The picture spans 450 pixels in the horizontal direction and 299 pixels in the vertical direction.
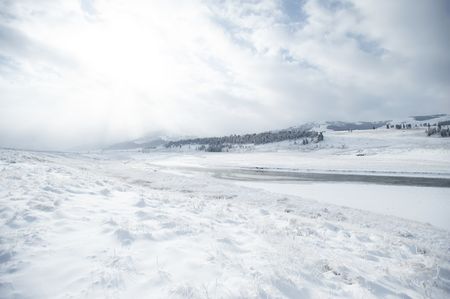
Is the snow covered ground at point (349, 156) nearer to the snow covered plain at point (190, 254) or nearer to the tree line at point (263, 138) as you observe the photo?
the tree line at point (263, 138)

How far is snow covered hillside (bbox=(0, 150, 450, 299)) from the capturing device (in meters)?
5.00

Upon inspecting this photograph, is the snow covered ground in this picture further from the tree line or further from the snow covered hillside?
the snow covered hillside

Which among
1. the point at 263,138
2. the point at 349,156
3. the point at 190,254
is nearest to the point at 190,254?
the point at 190,254

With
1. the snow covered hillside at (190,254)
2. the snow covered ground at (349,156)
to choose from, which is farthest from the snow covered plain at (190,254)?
the snow covered ground at (349,156)

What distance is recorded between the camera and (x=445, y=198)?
2070cm

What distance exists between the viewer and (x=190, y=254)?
658cm

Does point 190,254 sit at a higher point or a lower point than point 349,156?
higher

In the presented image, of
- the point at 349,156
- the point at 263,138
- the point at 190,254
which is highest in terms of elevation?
the point at 263,138

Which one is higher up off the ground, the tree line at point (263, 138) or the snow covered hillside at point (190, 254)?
the tree line at point (263, 138)

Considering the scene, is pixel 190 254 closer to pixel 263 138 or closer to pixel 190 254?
pixel 190 254

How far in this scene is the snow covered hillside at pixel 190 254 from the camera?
16.4 ft

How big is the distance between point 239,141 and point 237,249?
16695 cm

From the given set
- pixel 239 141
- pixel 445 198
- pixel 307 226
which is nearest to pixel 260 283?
pixel 307 226

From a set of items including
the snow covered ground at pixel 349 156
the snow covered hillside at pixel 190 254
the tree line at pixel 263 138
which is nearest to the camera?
the snow covered hillside at pixel 190 254
